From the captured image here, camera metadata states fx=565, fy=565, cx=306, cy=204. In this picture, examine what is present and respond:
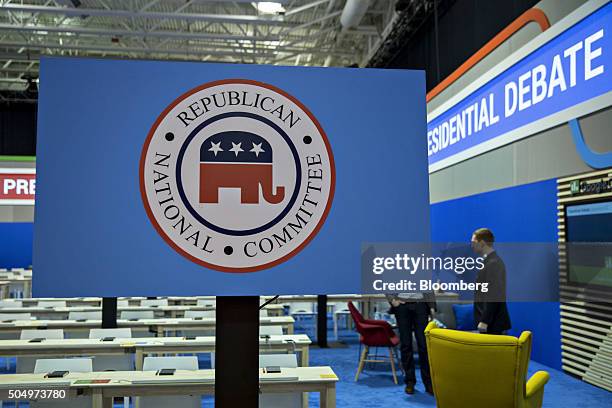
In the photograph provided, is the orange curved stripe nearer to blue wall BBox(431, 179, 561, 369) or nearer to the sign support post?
blue wall BBox(431, 179, 561, 369)

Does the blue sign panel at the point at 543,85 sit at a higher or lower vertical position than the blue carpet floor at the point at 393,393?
higher

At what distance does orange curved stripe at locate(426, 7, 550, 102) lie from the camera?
6.03 meters

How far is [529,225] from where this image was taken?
720cm

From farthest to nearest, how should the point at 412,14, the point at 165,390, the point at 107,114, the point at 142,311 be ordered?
the point at 412,14 → the point at 142,311 → the point at 165,390 → the point at 107,114

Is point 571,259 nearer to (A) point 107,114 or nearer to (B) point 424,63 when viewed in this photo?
(B) point 424,63

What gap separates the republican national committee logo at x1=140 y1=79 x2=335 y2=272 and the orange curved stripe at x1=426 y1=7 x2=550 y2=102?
16.6 ft

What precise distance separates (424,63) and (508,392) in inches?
299

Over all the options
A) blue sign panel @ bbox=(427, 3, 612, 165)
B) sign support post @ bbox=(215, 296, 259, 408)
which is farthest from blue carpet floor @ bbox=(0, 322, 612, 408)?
sign support post @ bbox=(215, 296, 259, 408)

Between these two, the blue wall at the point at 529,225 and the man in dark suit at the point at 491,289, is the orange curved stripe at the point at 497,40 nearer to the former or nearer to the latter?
the man in dark suit at the point at 491,289

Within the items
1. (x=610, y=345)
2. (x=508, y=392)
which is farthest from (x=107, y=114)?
(x=610, y=345)

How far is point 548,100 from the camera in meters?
4.72

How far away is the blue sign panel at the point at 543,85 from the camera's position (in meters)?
4.07

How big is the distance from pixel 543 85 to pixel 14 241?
17.4m

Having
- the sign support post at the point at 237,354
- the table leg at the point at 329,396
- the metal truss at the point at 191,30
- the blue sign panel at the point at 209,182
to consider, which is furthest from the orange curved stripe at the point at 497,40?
the sign support post at the point at 237,354
